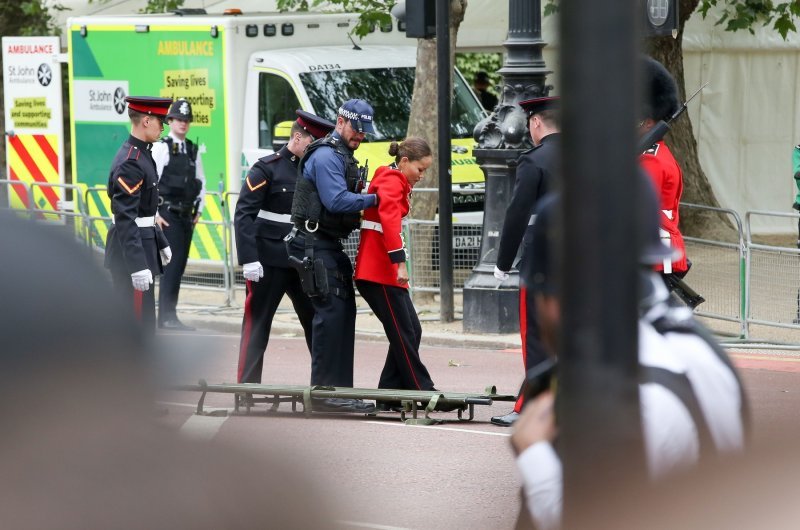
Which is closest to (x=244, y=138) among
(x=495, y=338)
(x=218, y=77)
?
(x=218, y=77)

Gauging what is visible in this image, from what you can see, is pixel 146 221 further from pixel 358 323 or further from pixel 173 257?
pixel 358 323

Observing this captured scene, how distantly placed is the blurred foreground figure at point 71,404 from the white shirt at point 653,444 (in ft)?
2.50

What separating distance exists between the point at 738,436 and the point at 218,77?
12808 mm

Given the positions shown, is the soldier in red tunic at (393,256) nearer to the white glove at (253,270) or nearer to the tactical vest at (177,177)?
the white glove at (253,270)

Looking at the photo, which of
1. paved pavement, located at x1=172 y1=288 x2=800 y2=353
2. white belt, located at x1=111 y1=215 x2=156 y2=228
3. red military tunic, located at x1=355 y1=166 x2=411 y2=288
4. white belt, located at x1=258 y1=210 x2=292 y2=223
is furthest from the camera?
paved pavement, located at x1=172 y1=288 x2=800 y2=353

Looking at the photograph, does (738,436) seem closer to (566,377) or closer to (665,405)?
(665,405)

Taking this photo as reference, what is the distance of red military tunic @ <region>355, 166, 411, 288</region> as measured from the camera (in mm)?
8094

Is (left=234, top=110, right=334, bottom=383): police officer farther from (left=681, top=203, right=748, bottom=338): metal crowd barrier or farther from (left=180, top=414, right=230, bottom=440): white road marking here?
(left=180, top=414, right=230, bottom=440): white road marking

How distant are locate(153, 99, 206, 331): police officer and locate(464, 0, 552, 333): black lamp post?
2575 millimetres

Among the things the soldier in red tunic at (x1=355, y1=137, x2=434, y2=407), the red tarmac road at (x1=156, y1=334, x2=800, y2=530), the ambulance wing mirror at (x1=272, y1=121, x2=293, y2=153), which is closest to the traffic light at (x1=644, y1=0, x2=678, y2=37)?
the soldier in red tunic at (x1=355, y1=137, x2=434, y2=407)

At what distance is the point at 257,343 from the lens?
8.80m

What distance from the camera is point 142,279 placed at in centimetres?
856

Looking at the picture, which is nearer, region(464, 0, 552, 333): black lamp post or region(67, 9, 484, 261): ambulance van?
region(464, 0, 552, 333): black lamp post

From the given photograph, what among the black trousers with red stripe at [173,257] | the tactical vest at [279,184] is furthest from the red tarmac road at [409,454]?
the black trousers with red stripe at [173,257]
